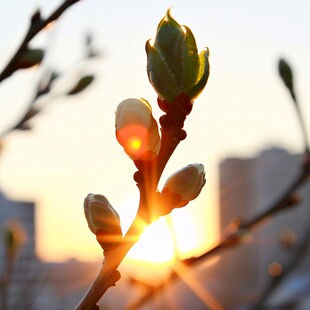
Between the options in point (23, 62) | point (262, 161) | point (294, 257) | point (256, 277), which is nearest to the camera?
point (23, 62)

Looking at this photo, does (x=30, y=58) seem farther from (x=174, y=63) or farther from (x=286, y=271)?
(x=286, y=271)

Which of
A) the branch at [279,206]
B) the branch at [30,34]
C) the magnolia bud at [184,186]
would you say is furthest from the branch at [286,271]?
the magnolia bud at [184,186]

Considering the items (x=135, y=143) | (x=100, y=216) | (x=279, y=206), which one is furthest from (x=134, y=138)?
(x=279, y=206)

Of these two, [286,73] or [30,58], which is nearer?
[30,58]

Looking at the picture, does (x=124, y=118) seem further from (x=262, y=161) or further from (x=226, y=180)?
(x=226, y=180)

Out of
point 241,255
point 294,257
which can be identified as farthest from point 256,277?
point 294,257

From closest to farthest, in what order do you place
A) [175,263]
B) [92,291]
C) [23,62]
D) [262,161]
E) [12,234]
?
[92,291] < [23,62] < [175,263] < [12,234] < [262,161]

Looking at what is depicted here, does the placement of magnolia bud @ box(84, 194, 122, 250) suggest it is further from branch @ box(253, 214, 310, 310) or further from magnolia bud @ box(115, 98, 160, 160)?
branch @ box(253, 214, 310, 310)
